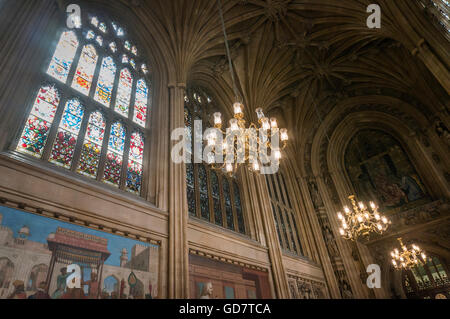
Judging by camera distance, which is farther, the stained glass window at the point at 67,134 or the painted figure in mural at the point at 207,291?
the painted figure in mural at the point at 207,291

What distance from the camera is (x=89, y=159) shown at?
5891 millimetres

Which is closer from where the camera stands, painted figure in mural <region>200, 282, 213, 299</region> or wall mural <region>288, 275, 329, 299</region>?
painted figure in mural <region>200, 282, 213, 299</region>

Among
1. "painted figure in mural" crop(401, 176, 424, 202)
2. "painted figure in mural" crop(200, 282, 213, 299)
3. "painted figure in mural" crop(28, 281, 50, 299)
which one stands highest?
"painted figure in mural" crop(401, 176, 424, 202)

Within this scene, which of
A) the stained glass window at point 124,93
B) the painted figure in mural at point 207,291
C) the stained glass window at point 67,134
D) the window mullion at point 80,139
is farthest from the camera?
the stained glass window at point 124,93

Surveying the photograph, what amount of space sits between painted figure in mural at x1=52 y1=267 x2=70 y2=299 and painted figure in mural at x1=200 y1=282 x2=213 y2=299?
2920 millimetres

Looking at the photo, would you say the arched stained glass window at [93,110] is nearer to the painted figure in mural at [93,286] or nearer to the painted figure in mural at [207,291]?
the painted figure in mural at [93,286]

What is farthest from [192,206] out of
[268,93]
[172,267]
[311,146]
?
[311,146]

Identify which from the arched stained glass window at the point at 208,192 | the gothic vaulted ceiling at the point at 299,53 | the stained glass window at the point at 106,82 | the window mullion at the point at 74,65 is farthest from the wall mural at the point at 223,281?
the gothic vaulted ceiling at the point at 299,53

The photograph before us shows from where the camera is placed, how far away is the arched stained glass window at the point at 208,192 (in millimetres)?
8328

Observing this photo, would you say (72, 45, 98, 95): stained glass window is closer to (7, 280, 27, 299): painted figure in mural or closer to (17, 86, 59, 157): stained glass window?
(17, 86, 59, 157): stained glass window

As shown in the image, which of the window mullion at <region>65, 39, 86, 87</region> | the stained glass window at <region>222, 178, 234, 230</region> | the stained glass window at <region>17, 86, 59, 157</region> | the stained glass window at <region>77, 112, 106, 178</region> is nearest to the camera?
the stained glass window at <region>17, 86, 59, 157</region>

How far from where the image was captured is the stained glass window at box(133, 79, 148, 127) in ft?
25.5

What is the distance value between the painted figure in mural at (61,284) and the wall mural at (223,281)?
2.62m

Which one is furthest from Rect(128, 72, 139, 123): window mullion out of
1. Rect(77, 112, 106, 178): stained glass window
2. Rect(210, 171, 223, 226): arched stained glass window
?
Rect(210, 171, 223, 226): arched stained glass window
